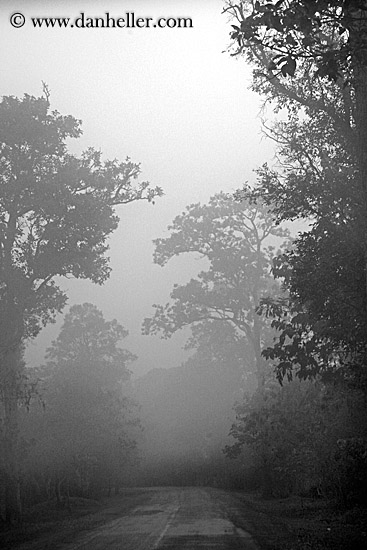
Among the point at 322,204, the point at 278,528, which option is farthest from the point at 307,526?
the point at 322,204

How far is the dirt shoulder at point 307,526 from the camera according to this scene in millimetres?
12859

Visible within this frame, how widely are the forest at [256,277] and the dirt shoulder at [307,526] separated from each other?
3.94 ft

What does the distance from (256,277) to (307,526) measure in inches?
1012

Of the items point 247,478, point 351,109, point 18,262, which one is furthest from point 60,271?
point 247,478

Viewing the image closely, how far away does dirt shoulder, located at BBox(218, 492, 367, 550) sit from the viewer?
12.9 m

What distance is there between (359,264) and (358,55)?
656 centimetres

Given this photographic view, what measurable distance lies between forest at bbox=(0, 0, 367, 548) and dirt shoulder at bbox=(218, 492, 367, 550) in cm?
120

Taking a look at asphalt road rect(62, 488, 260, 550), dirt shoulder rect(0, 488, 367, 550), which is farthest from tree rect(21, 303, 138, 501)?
asphalt road rect(62, 488, 260, 550)

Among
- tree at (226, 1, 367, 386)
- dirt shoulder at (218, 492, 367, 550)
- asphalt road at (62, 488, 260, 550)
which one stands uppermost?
tree at (226, 1, 367, 386)

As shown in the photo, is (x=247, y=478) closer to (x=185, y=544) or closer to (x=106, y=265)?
(x=106, y=265)

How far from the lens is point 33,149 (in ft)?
83.4

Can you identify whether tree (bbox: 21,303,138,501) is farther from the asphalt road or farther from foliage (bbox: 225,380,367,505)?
the asphalt road

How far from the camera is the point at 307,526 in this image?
16656 millimetres

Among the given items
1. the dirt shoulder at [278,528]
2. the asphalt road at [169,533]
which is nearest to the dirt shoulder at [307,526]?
the dirt shoulder at [278,528]
